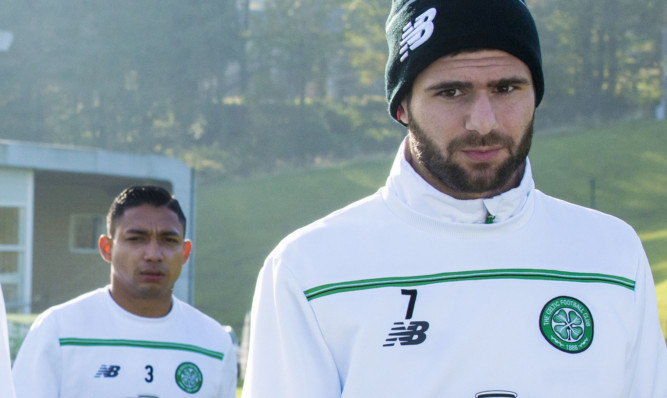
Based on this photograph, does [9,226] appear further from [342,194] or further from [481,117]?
[342,194]

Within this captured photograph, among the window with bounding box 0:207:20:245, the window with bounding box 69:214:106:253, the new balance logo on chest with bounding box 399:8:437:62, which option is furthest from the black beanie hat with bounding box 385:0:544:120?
the window with bounding box 69:214:106:253

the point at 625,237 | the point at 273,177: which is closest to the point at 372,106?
the point at 273,177

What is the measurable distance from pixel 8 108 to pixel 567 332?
58.9 metres

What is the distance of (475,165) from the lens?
2756mm

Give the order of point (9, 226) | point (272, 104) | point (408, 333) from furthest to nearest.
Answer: point (272, 104)
point (9, 226)
point (408, 333)

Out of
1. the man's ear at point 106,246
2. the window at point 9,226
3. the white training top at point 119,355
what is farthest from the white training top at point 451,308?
the window at point 9,226

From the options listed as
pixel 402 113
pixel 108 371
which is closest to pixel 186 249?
pixel 108 371

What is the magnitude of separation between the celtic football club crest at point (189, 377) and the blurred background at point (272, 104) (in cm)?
3451

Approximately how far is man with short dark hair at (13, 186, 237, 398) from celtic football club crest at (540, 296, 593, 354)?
318 centimetres

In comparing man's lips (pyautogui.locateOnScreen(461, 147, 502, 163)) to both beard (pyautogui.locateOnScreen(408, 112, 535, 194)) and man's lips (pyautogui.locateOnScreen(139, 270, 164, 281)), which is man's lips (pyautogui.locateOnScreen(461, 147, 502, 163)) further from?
man's lips (pyautogui.locateOnScreen(139, 270, 164, 281))

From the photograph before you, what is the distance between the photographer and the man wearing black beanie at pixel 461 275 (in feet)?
8.68

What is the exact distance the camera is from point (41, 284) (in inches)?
1096

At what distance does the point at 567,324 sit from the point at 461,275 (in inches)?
11.7

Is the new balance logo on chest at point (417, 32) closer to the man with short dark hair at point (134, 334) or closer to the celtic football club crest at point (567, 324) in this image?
the celtic football club crest at point (567, 324)
